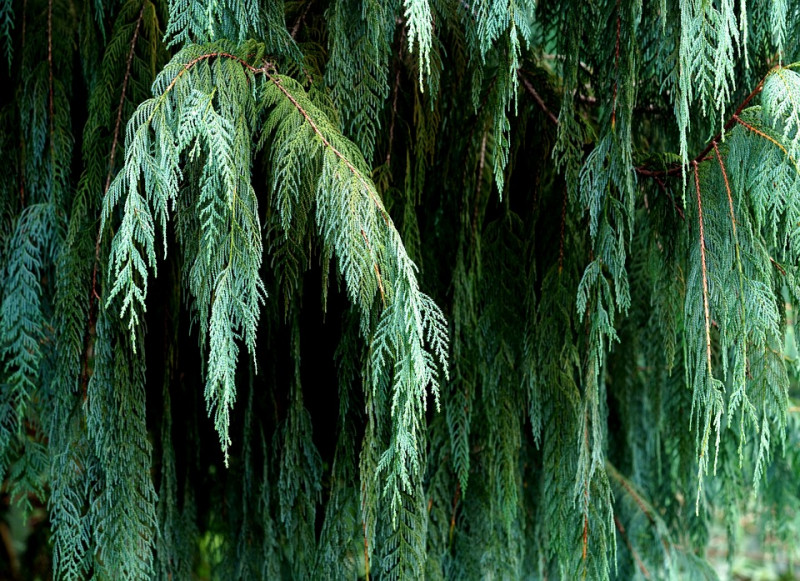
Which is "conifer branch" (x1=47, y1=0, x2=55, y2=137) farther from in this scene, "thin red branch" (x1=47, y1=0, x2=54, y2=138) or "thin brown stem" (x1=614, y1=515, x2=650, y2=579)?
"thin brown stem" (x1=614, y1=515, x2=650, y2=579)

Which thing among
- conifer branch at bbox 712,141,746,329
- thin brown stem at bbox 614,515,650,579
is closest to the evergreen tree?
conifer branch at bbox 712,141,746,329

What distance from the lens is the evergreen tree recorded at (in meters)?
1.04

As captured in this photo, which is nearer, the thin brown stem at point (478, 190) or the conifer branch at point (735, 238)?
the conifer branch at point (735, 238)

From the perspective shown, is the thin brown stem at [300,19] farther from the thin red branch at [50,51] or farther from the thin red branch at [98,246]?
the thin red branch at [50,51]

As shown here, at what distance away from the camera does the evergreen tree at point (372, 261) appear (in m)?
1.04

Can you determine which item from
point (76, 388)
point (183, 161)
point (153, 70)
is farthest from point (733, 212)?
point (76, 388)

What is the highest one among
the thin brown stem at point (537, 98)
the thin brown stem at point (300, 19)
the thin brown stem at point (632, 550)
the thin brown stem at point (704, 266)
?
the thin brown stem at point (300, 19)

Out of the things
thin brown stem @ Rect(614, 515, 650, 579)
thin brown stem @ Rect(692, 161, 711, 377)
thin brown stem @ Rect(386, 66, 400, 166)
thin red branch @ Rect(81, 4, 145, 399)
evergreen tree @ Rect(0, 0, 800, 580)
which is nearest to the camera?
evergreen tree @ Rect(0, 0, 800, 580)

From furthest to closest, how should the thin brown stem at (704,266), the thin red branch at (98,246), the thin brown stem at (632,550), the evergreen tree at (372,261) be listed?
the thin brown stem at (632,550) < the thin red branch at (98,246) < the thin brown stem at (704,266) < the evergreen tree at (372,261)

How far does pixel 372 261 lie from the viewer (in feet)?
3.38

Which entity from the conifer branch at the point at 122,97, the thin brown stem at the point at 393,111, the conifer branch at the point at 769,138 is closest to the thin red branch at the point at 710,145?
the conifer branch at the point at 769,138

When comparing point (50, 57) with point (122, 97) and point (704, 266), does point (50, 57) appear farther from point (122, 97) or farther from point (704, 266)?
point (704, 266)

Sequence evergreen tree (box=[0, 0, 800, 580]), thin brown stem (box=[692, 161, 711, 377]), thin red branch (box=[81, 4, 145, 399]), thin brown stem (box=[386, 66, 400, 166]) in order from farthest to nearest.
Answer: thin brown stem (box=[386, 66, 400, 166]) < thin red branch (box=[81, 4, 145, 399]) < thin brown stem (box=[692, 161, 711, 377]) < evergreen tree (box=[0, 0, 800, 580])

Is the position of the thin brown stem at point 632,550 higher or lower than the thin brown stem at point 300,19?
lower
